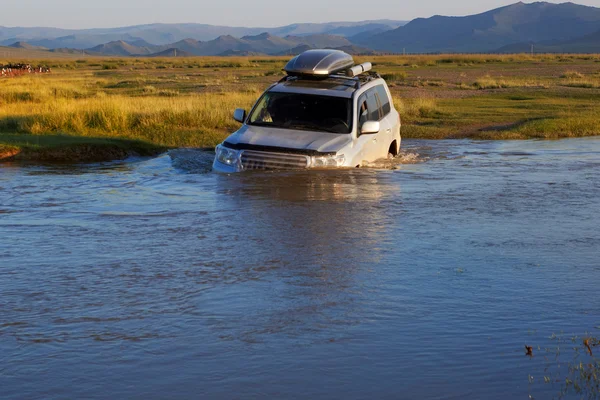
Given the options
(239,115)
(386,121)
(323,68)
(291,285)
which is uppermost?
(323,68)

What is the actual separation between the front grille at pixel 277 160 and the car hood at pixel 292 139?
147 mm

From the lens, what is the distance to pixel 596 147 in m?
17.7

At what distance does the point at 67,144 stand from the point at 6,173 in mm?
2409

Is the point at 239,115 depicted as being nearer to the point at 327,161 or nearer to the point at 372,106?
the point at 327,161

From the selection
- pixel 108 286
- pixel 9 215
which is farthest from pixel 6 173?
pixel 108 286

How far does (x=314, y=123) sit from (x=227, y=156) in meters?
1.34

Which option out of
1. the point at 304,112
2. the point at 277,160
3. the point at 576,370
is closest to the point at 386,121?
the point at 304,112

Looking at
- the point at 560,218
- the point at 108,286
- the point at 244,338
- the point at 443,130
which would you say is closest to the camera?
the point at 244,338

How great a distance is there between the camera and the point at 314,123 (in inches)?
490

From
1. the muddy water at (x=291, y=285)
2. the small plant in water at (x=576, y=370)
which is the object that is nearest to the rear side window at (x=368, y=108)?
the muddy water at (x=291, y=285)

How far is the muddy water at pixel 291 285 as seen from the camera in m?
5.07

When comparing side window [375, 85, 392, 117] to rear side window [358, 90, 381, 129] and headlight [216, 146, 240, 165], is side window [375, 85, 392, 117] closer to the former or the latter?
rear side window [358, 90, 381, 129]

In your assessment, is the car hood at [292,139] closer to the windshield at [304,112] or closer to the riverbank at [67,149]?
the windshield at [304,112]

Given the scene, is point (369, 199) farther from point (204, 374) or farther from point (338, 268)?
point (204, 374)
